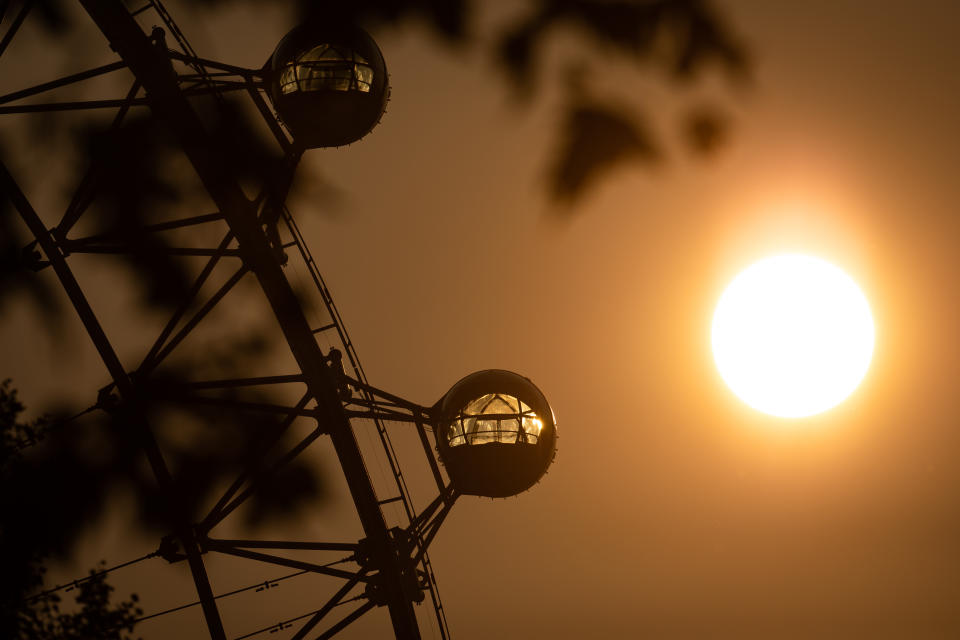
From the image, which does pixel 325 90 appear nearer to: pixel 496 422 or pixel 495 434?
pixel 496 422

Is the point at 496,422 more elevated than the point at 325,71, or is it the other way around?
the point at 325,71

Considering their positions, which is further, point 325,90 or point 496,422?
point 496,422

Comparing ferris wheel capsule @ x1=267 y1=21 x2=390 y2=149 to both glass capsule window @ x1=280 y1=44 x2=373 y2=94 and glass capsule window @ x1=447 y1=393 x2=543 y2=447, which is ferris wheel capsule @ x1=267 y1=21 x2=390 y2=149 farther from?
glass capsule window @ x1=447 y1=393 x2=543 y2=447

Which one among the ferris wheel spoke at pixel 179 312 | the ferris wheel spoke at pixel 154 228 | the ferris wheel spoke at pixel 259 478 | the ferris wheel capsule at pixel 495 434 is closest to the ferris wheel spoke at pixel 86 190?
the ferris wheel spoke at pixel 154 228

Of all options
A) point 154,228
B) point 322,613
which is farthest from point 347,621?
point 154,228

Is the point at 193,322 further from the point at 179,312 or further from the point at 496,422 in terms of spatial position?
the point at 496,422

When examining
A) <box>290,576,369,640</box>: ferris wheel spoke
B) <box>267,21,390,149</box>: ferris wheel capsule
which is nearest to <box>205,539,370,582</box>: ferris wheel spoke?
<box>290,576,369,640</box>: ferris wheel spoke

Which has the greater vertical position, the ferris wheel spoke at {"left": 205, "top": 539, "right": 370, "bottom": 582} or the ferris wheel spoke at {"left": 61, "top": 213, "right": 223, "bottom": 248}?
the ferris wheel spoke at {"left": 61, "top": 213, "right": 223, "bottom": 248}
